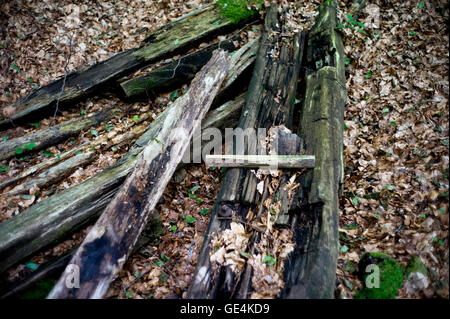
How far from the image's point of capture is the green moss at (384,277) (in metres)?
2.54

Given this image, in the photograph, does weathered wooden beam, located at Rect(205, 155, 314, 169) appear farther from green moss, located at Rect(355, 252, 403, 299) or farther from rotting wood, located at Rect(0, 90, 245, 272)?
rotting wood, located at Rect(0, 90, 245, 272)

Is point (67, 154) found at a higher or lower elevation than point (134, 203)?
lower

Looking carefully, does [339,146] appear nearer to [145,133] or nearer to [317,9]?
[145,133]

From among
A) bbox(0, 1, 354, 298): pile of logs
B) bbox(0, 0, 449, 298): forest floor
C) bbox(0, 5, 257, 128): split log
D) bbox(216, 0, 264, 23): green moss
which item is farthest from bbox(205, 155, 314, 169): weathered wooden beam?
bbox(216, 0, 264, 23): green moss

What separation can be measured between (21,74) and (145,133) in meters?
3.56

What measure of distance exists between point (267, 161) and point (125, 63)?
3.73 metres

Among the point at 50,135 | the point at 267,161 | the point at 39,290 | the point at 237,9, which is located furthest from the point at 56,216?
the point at 237,9

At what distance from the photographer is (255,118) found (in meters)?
3.95

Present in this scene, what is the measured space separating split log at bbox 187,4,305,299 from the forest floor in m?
0.55

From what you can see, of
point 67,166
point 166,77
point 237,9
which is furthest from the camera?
point 237,9

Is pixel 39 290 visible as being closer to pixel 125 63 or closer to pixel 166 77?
pixel 166 77

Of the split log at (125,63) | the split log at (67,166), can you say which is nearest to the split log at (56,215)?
the split log at (67,166)

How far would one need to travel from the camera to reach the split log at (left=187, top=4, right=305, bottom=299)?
2.62 meters

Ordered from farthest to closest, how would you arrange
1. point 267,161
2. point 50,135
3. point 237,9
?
point 237,9 → point 50,135 → point 267,161
